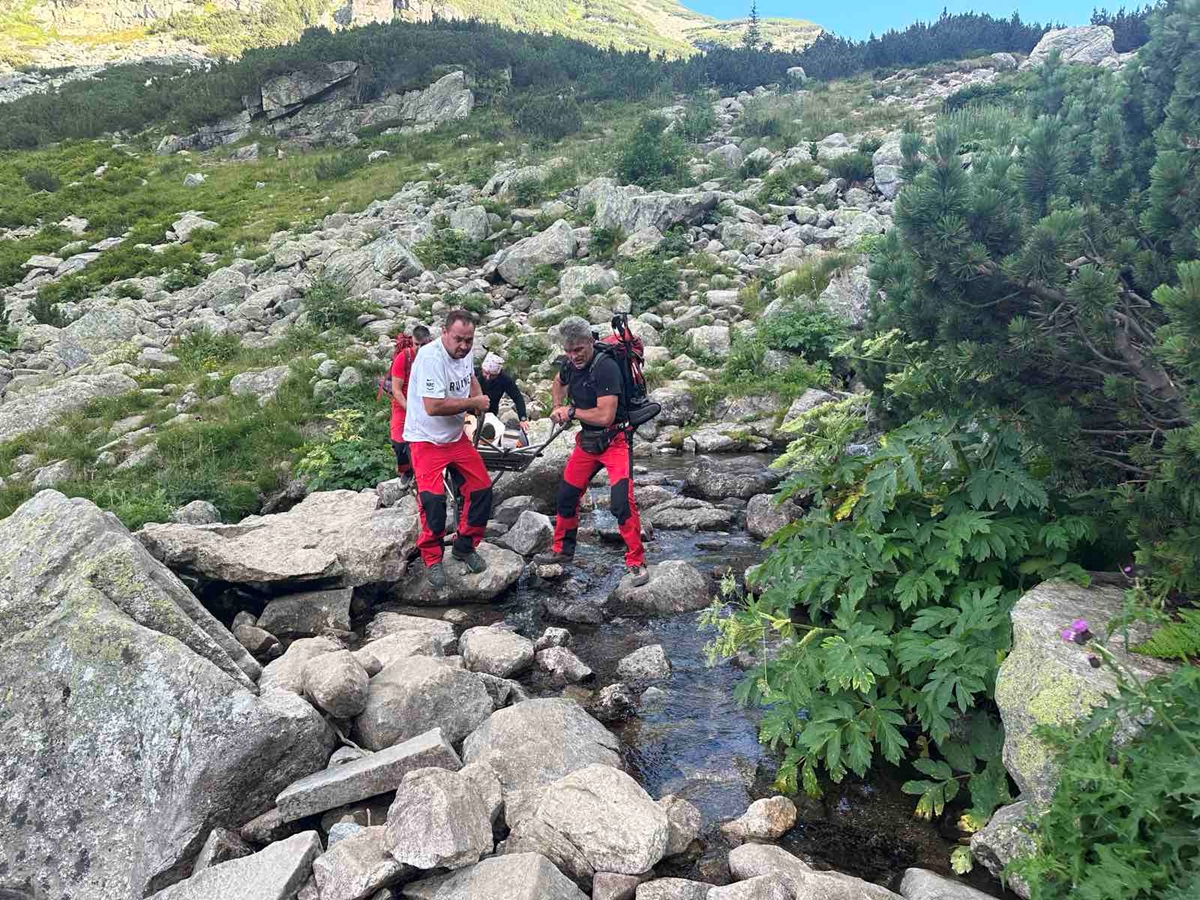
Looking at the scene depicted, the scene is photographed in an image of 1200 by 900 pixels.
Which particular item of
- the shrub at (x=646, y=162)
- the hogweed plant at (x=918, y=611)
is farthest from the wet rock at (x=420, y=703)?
the shrub at (x=646, y=162)

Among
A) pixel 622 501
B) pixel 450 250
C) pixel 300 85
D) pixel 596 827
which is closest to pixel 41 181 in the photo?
pixel 300 85

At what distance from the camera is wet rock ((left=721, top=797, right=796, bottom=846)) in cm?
432

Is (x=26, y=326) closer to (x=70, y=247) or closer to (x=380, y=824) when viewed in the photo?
(x=70, y=247)

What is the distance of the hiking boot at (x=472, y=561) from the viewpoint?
26.1 ft

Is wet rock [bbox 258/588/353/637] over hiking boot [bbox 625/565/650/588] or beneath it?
beneath

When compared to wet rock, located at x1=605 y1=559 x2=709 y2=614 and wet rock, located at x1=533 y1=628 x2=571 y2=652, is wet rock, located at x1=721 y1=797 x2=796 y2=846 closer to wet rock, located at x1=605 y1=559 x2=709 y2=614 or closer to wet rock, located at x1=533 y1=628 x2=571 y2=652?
wet rock, located at x1=533 y1=628 x2=571 y2=652

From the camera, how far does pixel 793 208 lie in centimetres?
2156

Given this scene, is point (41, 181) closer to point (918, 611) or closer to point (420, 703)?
point (420, 703)

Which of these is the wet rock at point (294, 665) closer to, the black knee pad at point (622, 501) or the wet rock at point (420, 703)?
the wet rock at point (420, 703)

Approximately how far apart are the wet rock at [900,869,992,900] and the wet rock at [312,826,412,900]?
2.45m

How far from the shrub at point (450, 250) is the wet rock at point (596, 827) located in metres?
18.3

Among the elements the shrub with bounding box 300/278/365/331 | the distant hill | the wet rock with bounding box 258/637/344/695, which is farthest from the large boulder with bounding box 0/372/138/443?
the distant hill

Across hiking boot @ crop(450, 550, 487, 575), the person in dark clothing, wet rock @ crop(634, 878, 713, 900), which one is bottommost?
hiking boot @ crop(450, 550, 487, 575)

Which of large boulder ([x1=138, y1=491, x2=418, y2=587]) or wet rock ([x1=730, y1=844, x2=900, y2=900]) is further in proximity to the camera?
large boulder ([x1=138, y1=491, x2=418, y2=587])
